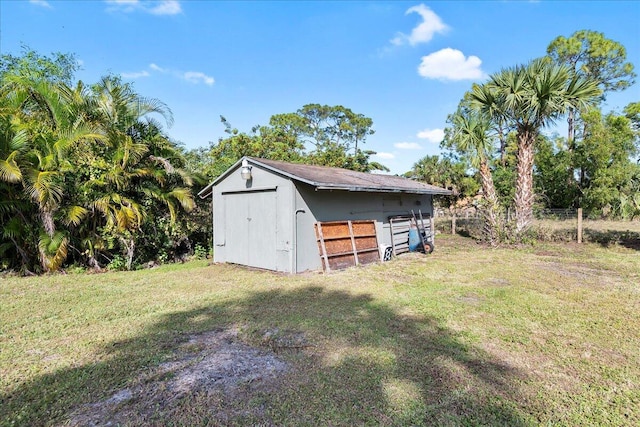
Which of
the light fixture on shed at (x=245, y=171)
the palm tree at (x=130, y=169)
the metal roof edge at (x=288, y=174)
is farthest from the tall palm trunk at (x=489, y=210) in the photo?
the palm tree at (x=130, y=169)

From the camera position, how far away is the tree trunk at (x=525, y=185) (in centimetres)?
1123

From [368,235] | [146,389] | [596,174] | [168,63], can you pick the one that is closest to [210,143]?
[168,63]

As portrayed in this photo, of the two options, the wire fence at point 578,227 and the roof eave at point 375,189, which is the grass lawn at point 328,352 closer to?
the roof eave at point 375,189

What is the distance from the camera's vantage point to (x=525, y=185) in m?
11.3

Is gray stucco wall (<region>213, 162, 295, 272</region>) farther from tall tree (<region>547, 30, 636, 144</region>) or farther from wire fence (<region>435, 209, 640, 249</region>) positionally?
tall tree (<region>547, 30, 636, 144</region>)

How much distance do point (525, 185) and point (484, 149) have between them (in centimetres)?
179

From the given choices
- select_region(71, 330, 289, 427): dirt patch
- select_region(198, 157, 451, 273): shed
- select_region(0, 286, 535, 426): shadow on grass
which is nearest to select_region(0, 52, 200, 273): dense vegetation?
select_region(198, 157, 451, 273): shed

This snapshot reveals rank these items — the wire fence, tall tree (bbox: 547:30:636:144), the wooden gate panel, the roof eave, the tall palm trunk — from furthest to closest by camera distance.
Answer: tall tree (bbox: 547:30:636:144) < the tall palm trunk < the wire fence < the wooden gate panel < the roof eave

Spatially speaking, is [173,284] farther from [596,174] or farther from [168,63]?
[596,174]

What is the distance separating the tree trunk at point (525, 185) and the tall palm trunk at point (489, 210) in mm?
662

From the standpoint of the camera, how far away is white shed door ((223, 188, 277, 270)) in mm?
7663

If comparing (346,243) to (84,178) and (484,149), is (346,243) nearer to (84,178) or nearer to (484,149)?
(84,178)

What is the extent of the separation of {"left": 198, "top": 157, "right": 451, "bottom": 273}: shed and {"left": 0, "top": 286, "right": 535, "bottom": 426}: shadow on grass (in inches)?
125

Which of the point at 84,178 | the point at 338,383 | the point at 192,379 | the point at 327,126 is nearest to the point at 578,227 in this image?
the point at 338,383
